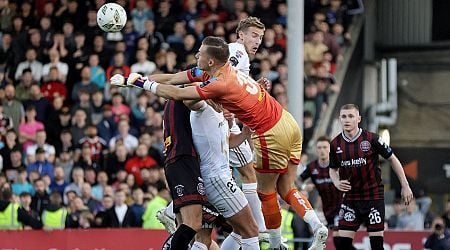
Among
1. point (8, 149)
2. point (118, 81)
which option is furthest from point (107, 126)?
point (118, 81)

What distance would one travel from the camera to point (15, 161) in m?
19.2

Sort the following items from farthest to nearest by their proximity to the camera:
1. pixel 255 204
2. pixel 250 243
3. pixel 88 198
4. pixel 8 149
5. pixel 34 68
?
pixel 34 68
pixel 8 149
pixel 88 198
pixel 255 204
pixel 250 243

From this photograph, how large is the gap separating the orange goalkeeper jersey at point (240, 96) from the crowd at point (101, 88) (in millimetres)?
5647

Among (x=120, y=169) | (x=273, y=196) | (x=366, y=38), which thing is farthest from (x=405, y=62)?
(x=273, y=196)

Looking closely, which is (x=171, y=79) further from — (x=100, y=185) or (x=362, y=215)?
(x=100, y=185)

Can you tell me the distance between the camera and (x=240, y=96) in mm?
11953

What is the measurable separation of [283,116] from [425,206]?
1018 centimetres

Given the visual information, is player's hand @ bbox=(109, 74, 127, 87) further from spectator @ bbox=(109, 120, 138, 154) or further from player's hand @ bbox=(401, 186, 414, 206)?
spectator @ bbox=(109, 120, 138, 154)

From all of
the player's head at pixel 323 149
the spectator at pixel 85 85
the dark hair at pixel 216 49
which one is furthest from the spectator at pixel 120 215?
the dark hair at pixel 216 49

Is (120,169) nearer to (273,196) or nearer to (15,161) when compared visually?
(15,161)

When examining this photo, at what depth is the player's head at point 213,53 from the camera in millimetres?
11766

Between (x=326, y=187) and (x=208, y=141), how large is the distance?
14.4 feet

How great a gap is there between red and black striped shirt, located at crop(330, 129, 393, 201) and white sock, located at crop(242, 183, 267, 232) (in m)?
1.70

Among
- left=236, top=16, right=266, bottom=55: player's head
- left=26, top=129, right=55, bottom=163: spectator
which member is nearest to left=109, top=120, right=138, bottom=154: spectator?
left=26, top=129, right=55, bottom=163: spectator
